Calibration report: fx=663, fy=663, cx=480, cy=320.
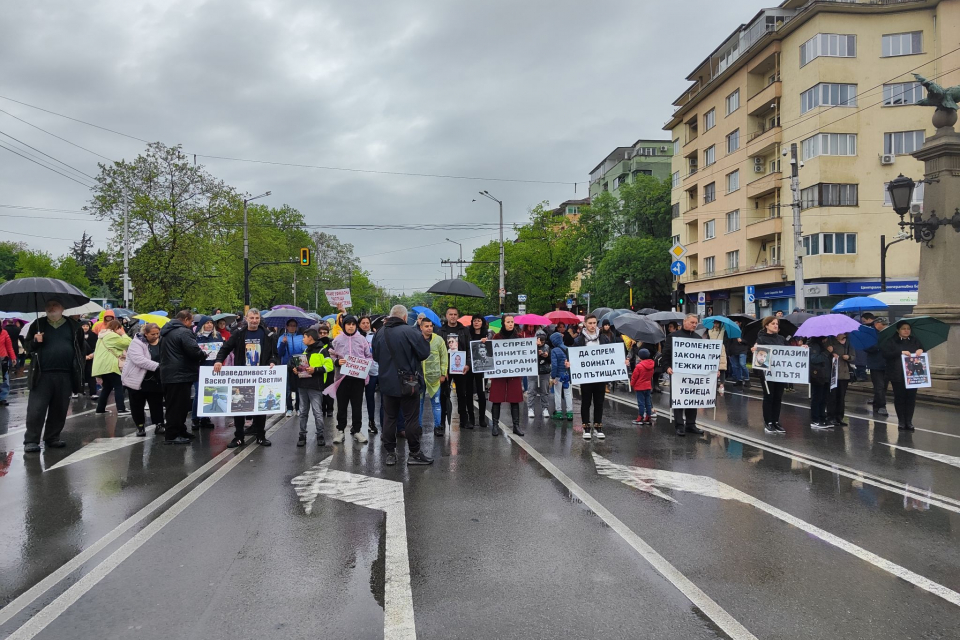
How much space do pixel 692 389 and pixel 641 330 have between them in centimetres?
144

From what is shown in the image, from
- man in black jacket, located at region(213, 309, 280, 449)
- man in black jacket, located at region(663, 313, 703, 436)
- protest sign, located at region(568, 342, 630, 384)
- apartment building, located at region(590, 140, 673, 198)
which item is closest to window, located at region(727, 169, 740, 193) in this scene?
apartment building, located at region(590, 140, 673, 198)

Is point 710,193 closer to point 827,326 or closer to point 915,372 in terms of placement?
point 915,372

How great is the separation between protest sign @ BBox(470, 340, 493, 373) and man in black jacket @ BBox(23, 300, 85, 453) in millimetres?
5576

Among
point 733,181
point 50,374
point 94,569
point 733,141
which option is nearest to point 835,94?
point 733,141

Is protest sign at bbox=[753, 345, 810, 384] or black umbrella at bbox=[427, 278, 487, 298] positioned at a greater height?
black umbrella at bbox=[427, 278, 487, 298]

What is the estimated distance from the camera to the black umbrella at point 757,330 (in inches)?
620

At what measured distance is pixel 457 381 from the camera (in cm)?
1092

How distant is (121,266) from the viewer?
37.2 m

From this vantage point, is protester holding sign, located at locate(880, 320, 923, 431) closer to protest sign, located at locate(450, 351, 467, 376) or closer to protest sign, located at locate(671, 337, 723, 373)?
protest sign, located at locate(671, 337, 723, 373)

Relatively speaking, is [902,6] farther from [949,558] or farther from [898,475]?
[949,558]

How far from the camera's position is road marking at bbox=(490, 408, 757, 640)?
12.1ft

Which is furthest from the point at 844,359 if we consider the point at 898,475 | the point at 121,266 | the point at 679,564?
the point at 121,266

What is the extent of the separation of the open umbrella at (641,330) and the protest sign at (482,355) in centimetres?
236

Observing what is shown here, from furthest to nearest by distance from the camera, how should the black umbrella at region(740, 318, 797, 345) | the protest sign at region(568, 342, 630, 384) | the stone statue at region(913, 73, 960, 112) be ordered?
the black umbrella at region(740, 318, 797, 345), the stone statue at region(913, 73, 960, 112), the protest sign at region(568, 342, 630, 384)
